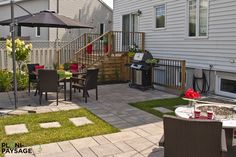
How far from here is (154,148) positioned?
14.4ft

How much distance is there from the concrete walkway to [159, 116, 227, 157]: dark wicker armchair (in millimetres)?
1320

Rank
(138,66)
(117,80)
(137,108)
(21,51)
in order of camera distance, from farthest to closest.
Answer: (117,80) → (138,66) → (21,51) → (137,108)

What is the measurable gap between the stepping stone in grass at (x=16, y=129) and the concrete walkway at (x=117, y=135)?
853 mm

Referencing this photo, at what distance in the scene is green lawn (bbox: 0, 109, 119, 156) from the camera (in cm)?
472

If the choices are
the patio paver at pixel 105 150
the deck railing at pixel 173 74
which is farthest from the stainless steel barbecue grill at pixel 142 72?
the patio paver at pixel 105 150

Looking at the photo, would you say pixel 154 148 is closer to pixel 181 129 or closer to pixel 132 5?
pixel 181 129

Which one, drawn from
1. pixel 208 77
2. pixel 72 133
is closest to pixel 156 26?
pixel 208 77

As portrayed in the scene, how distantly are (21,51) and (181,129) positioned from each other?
6.76 metres

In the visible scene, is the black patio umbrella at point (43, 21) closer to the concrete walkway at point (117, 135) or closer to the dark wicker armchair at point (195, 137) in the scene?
the concrete walkway at point (117, 135)

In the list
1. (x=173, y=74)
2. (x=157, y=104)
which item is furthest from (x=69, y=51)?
(x=157, y=104)

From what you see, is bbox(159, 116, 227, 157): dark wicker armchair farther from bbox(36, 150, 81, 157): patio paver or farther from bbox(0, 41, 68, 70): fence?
bbox(0, 41, 68, 70): fence

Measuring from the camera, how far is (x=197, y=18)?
9141 mm

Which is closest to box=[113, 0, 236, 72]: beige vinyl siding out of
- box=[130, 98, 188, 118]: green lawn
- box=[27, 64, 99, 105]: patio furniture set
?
box=[130, 98, 188, 118]: green lawn

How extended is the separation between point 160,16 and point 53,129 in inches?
294
